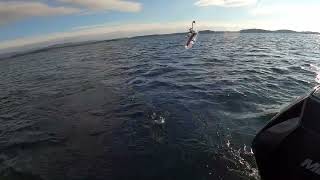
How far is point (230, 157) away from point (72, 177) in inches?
167

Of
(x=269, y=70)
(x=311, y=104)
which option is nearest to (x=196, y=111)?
(x=311, y=104)

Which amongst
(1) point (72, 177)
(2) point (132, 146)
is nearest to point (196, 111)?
(2) point (132, 146)

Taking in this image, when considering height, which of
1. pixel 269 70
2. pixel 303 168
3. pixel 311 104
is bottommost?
pixel 269 70

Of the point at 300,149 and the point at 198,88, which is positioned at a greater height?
the point at 300,149

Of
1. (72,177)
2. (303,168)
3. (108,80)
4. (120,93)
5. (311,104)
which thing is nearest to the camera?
(303,168)

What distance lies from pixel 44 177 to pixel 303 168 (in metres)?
6.31

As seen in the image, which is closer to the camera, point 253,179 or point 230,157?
point 253,179

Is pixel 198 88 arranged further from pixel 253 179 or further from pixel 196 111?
pixel 253 179

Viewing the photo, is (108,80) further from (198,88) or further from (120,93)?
(198,88)

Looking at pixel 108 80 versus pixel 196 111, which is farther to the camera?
pixel 108 80

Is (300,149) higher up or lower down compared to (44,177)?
higher up

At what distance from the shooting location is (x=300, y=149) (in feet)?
18.1

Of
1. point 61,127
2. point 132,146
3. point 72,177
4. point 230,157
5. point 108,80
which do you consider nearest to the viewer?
point 72,177

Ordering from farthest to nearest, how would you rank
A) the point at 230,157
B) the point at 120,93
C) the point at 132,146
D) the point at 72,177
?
the point at 120,93, the point at 132,146, the point at 230,157, the point at 72,177
